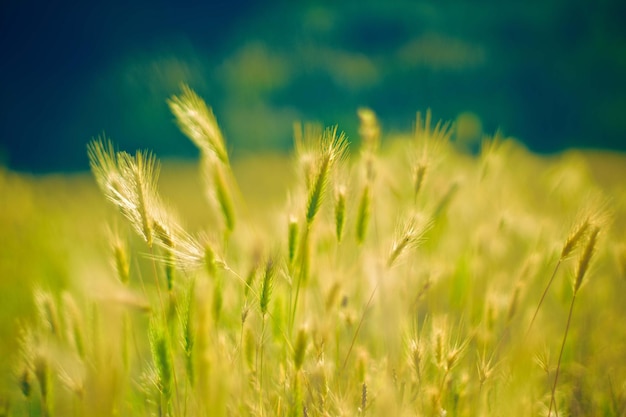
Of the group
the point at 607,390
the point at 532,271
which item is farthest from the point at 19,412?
the point at 607,390

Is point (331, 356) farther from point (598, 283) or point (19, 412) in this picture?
point (598, 283)

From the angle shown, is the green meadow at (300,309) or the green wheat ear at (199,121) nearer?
the green meadow at (300,309)

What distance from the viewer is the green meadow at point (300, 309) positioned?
0.76 metres

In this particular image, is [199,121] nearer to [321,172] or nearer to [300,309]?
[321,172]

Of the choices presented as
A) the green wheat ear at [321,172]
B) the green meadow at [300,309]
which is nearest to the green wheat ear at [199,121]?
the green meadow at [300,309]

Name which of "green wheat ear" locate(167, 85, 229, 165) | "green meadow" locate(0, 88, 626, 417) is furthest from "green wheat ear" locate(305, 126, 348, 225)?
"green wheat ear" locate(167, 85, 229, 165)

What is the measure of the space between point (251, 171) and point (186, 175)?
1.33m

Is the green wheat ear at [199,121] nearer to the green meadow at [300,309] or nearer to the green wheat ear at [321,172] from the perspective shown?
the green meadow at [300,309]

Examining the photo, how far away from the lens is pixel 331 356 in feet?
3.69

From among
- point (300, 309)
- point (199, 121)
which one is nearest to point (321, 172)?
point (199, 121)

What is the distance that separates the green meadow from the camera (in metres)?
0.76

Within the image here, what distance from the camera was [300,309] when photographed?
3.69ft

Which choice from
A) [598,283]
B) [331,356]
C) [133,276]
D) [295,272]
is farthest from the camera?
[133,276]

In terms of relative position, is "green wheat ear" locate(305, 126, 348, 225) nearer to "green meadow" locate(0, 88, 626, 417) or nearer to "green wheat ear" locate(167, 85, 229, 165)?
"green meadow" locate(0, 88, 626, 417)
